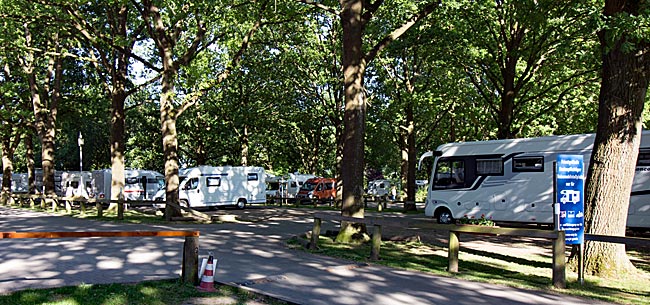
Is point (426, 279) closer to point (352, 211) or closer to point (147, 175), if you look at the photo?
point (352, 211)

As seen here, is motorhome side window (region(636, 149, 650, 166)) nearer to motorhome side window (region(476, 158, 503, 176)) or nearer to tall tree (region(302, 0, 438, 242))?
motorhome side window (region(476, 158, 503, 176))

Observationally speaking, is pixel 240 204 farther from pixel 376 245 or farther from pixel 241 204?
pixel 376 245

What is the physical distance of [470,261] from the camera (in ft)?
39.3

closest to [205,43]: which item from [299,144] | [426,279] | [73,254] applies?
[73,254]

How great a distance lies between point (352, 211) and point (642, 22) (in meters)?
7.71

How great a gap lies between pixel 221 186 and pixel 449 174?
1562cm

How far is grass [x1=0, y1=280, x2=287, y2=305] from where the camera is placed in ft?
21.4

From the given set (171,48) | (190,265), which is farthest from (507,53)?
(190,265)

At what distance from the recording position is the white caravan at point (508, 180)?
1731cm

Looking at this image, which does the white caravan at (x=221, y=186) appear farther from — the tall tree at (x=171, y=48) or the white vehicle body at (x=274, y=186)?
the tall tree at (x=171, y=48)

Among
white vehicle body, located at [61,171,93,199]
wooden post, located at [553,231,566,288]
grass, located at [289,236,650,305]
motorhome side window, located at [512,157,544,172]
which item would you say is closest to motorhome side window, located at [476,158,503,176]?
motorhome side window, located at [512,157,544,172]

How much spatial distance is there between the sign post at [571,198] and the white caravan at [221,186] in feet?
80.4

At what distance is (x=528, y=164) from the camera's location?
19.6 meters

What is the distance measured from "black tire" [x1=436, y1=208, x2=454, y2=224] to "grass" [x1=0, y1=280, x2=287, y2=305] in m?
15.7
